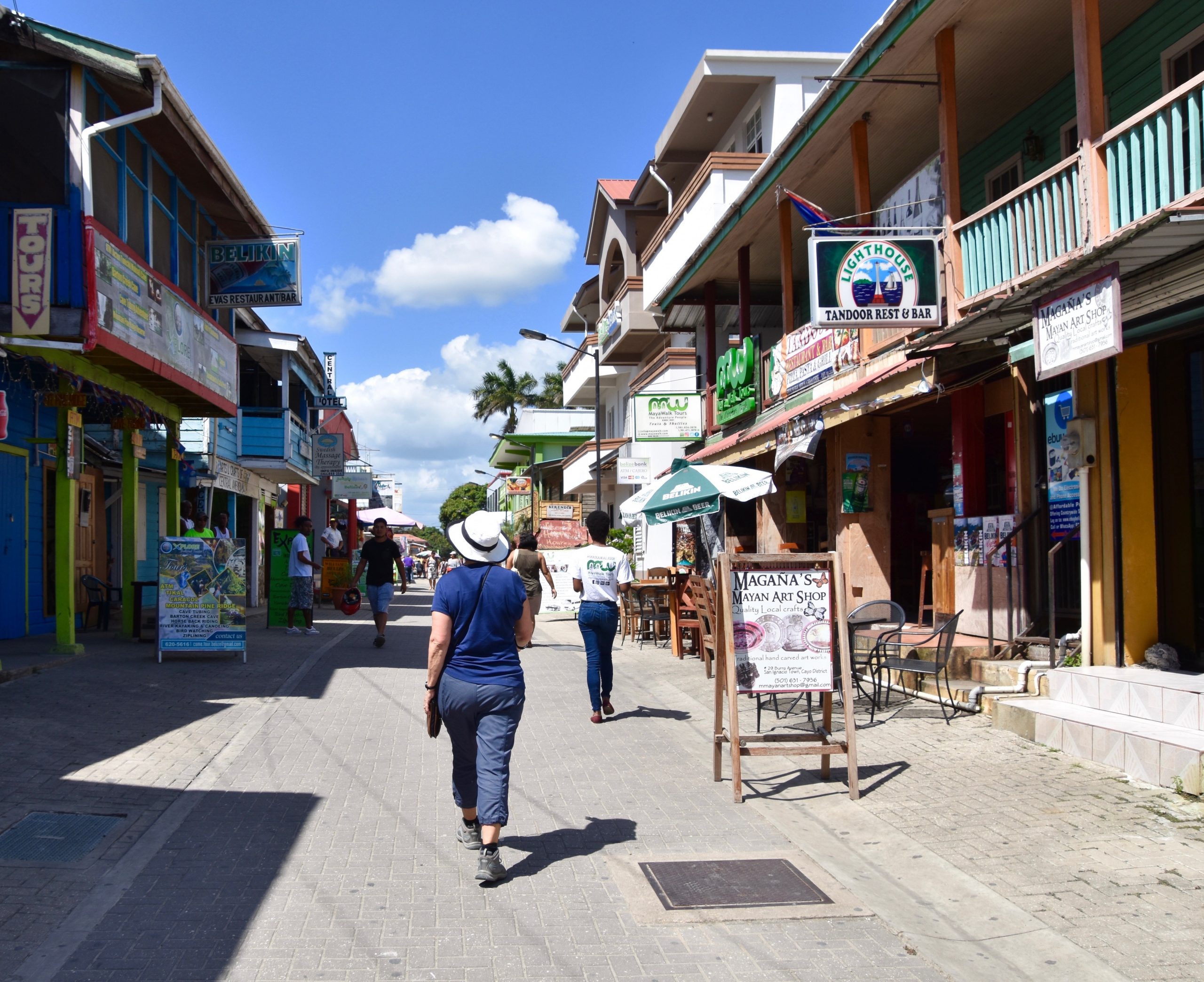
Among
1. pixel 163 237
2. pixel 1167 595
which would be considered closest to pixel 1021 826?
pixel 1167 595

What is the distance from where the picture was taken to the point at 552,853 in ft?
19.0

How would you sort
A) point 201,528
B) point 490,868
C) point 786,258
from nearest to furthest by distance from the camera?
point 490,868 → point 786,258 → point 201,528

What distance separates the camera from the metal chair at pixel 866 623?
9516 millimetres

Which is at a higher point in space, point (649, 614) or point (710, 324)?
point (710, 324)

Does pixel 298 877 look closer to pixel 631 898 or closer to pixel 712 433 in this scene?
pixel 631 898

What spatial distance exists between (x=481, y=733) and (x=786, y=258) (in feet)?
38.8

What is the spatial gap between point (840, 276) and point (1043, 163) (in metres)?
3.31

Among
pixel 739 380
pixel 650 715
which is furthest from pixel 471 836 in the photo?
pixel 739 380

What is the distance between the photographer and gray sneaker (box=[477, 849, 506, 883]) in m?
5.17

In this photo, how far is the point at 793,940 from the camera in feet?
14.8

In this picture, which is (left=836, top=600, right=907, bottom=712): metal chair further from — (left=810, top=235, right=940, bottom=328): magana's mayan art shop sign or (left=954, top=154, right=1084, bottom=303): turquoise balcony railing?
(left=954, top=154, right=1084, bottom=303): turquoise balcony railing

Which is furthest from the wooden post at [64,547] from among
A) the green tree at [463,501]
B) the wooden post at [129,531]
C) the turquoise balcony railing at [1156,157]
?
the green tree at [463,501]

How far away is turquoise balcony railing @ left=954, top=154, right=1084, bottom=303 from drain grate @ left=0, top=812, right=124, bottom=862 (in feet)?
26.4

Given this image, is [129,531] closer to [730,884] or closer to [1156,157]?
[730,884]
